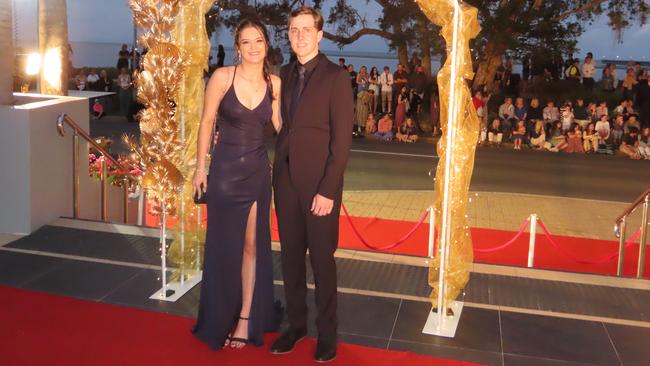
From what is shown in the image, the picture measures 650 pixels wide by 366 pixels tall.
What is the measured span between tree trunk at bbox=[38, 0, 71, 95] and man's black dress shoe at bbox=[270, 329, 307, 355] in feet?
26.6

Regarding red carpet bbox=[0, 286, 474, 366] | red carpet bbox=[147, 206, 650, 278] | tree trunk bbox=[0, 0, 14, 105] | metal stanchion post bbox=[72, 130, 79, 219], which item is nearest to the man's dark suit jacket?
red carpet bbox=[0, 286, 474, 366]

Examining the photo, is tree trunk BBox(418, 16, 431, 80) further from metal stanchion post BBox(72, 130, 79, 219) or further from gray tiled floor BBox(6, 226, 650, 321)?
gray tiled floor BBox(6, 226, 650, 321)

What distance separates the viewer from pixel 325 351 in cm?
450

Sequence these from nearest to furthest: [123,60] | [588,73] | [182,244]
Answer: [182,244] < [588,73] < [123,60]

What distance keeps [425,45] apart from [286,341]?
19149 mm

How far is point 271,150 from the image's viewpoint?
53.7 ft

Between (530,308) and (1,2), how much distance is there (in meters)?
5.69

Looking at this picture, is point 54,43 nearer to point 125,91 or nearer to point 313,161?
point 313,161

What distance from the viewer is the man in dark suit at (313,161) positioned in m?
4.25

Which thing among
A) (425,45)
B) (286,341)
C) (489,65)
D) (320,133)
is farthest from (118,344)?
(425,45)

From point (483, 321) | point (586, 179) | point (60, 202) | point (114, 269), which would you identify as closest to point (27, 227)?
point (60, 202)

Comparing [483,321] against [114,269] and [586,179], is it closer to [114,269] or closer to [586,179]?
[114,269]

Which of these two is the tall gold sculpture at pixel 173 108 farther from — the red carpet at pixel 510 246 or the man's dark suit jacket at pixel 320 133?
the red carpet at pixel 510 246

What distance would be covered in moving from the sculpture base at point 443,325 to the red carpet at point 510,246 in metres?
3.65
